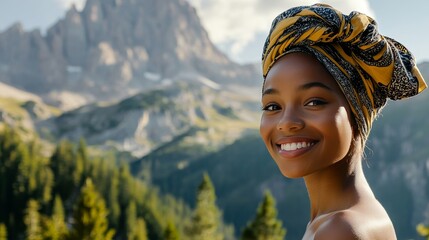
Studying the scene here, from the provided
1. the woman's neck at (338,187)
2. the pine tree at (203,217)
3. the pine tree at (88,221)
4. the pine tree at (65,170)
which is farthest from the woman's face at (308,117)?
the pine tree at (65,170)

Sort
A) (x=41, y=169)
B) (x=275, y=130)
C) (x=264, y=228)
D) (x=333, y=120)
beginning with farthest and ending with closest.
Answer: (x=41, y=169) → (x=264, y=228) → (x=275, y=130) → (x=333, y=120)

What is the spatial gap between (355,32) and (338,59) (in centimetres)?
23

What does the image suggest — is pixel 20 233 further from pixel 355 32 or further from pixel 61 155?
pixel 355 32

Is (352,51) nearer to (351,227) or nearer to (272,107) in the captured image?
(272,107)

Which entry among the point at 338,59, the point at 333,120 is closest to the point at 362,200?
the point at 333,120

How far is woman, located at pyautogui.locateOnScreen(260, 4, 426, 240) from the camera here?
3664 mm

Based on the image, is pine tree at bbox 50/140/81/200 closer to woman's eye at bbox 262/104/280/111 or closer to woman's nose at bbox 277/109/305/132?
woman's eye at bbox 262/104/280/111

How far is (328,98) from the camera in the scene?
12.0 feet

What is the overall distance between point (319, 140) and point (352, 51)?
29.4 inches

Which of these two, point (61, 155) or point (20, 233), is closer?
point (20, 233)

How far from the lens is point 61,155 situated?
118 m

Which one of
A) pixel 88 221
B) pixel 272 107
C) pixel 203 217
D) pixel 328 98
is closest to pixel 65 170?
pixel 203 217

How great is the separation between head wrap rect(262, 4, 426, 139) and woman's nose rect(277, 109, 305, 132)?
38 centimetres

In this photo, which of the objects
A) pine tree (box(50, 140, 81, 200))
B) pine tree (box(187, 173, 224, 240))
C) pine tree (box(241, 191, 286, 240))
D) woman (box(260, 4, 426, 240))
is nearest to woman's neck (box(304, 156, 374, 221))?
woman (box(260, 4, 426, 240))
